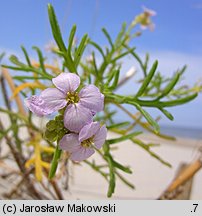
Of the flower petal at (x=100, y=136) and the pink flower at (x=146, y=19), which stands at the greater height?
the pink flower at (x=146, y=19)

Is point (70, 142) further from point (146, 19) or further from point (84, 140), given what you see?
point (146, 19)

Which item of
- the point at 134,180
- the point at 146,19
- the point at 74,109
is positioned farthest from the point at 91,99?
the point at 134,180

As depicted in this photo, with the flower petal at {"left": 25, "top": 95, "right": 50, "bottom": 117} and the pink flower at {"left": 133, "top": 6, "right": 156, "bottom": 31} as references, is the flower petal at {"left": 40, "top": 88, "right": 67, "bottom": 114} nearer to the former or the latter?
the flower petal at {"left": 25, "top": 95, "right": 50, "bottom": 117}

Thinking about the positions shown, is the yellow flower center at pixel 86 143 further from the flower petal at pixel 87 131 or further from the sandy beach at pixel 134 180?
the sandy beach at pixel 134 180

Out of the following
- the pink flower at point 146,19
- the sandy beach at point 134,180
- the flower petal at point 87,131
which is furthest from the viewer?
the sandy beach at point 134,180

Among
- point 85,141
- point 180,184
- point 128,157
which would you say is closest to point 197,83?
point 180,184

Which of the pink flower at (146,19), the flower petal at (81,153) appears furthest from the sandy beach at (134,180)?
the flower petal at (81,153)

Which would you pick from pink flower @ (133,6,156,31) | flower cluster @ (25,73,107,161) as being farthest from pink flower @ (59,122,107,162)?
pink flower @ (133,6,156,31)
